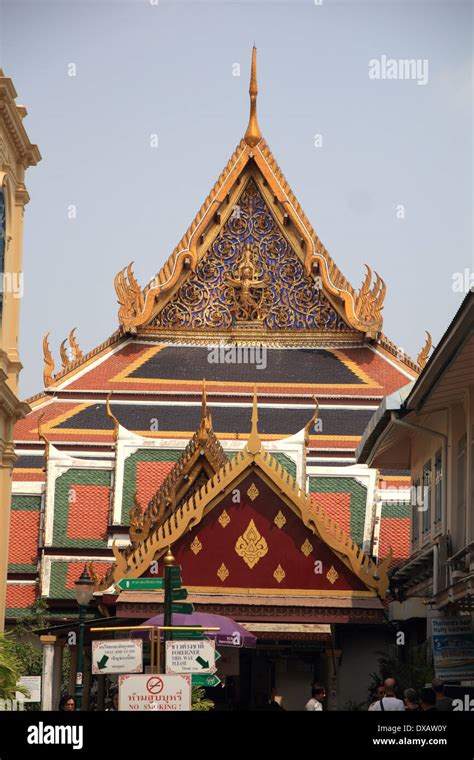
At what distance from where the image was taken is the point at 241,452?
24.4 metres

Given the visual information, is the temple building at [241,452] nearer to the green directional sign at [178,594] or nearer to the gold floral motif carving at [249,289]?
the gold floral motif carving at [249,289]

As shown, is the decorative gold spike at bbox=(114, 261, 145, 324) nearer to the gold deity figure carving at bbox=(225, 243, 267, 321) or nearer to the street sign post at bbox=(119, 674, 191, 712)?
the gold deity figure carving at bbox=(225, 243, 267, 321)

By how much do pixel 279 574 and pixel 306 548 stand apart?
50cm

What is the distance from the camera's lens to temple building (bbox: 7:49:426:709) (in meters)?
24.1

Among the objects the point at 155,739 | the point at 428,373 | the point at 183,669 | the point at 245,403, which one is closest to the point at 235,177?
the point at 245,403

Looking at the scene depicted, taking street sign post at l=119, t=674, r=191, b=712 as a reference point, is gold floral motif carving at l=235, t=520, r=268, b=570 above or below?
above

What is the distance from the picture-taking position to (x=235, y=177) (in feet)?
137

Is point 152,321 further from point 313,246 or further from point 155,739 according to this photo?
point 155,739

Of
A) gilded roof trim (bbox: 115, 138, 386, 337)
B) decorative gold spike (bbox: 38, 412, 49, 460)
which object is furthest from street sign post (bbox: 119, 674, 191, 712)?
gilded roof trim (bbox: 115, 138, 386, 337)

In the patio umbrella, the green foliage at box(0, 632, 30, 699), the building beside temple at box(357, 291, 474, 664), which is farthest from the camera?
the patio umbrella

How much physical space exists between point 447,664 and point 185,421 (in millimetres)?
18098

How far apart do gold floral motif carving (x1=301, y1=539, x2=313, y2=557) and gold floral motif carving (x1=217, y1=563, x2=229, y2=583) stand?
106 centimetres

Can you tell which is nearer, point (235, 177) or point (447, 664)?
point (447, 664)

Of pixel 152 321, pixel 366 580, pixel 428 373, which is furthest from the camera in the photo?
pixel 152 321
